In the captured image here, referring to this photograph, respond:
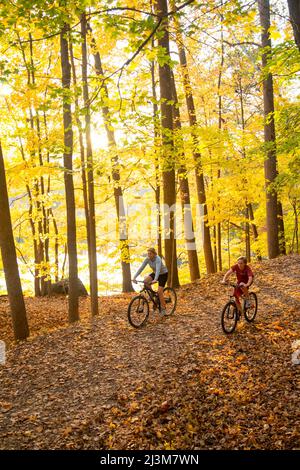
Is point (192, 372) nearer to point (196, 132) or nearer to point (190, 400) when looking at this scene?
point (190, 400)

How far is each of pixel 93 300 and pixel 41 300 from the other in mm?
8648

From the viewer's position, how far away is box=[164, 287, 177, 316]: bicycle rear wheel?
1151 cm

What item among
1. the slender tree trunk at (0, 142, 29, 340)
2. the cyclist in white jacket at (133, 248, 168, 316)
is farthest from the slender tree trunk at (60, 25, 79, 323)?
the cyclist in white jacket at (133, 248, 168, 316)

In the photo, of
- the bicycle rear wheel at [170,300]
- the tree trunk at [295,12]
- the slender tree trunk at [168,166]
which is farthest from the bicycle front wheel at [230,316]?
the tree trunk at [295,12]

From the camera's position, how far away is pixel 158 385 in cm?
669

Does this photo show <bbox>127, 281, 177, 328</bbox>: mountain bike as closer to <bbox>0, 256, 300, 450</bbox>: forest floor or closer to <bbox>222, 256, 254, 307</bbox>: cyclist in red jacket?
<bbox>0, 256, 300, 450</bbox>: forest floor

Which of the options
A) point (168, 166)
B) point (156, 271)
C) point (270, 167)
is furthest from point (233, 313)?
point (270, 167)

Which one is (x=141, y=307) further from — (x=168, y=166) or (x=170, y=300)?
(x=168, y=166)

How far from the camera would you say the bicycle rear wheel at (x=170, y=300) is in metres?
11.5

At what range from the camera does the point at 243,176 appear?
59.8ft

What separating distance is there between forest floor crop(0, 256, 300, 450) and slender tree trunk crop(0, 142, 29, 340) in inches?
35.8

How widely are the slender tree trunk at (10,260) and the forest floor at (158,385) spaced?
91cm

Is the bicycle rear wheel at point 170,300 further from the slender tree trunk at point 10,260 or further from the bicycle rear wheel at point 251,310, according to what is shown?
the slender tree trunk at point 10,260
